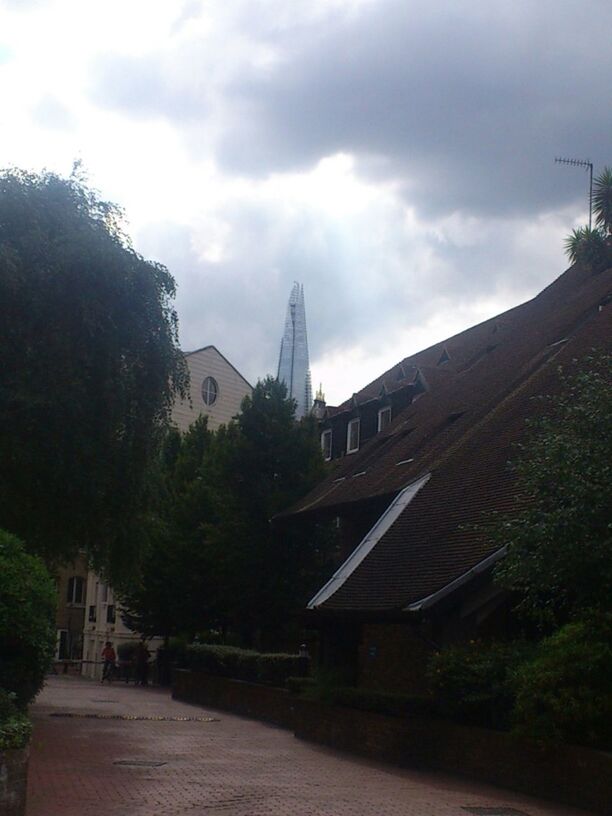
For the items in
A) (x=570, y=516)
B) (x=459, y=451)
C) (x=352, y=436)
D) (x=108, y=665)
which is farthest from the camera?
(x=108, y=665)

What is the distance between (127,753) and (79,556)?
8552 millimetres

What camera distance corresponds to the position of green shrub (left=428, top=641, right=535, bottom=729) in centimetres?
1484

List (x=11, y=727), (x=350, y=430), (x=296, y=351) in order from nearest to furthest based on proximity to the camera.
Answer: (x=11, y=727), (x=350, y=430), (x=296, y=351)

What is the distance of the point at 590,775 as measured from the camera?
489 inches

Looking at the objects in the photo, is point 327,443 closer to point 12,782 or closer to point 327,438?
point 327,438

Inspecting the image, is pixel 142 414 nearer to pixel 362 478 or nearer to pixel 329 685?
pixel 329 685

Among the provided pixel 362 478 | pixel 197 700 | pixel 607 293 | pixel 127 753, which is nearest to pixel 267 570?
pixel 197 700

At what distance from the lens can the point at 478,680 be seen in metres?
15.2

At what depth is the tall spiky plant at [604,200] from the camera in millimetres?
28859

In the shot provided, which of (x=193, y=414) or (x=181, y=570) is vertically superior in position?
(x=193, y=414)

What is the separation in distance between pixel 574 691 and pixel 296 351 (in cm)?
Result: 11543

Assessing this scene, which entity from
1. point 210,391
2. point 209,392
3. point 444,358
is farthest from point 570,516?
point 210,391

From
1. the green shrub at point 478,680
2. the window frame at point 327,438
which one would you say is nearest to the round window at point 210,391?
the window frame at point 327,438

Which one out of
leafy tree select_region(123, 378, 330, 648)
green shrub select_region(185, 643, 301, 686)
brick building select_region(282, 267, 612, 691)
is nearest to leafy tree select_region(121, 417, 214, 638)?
leafy tree select_region(123, 378, 330, 648)
